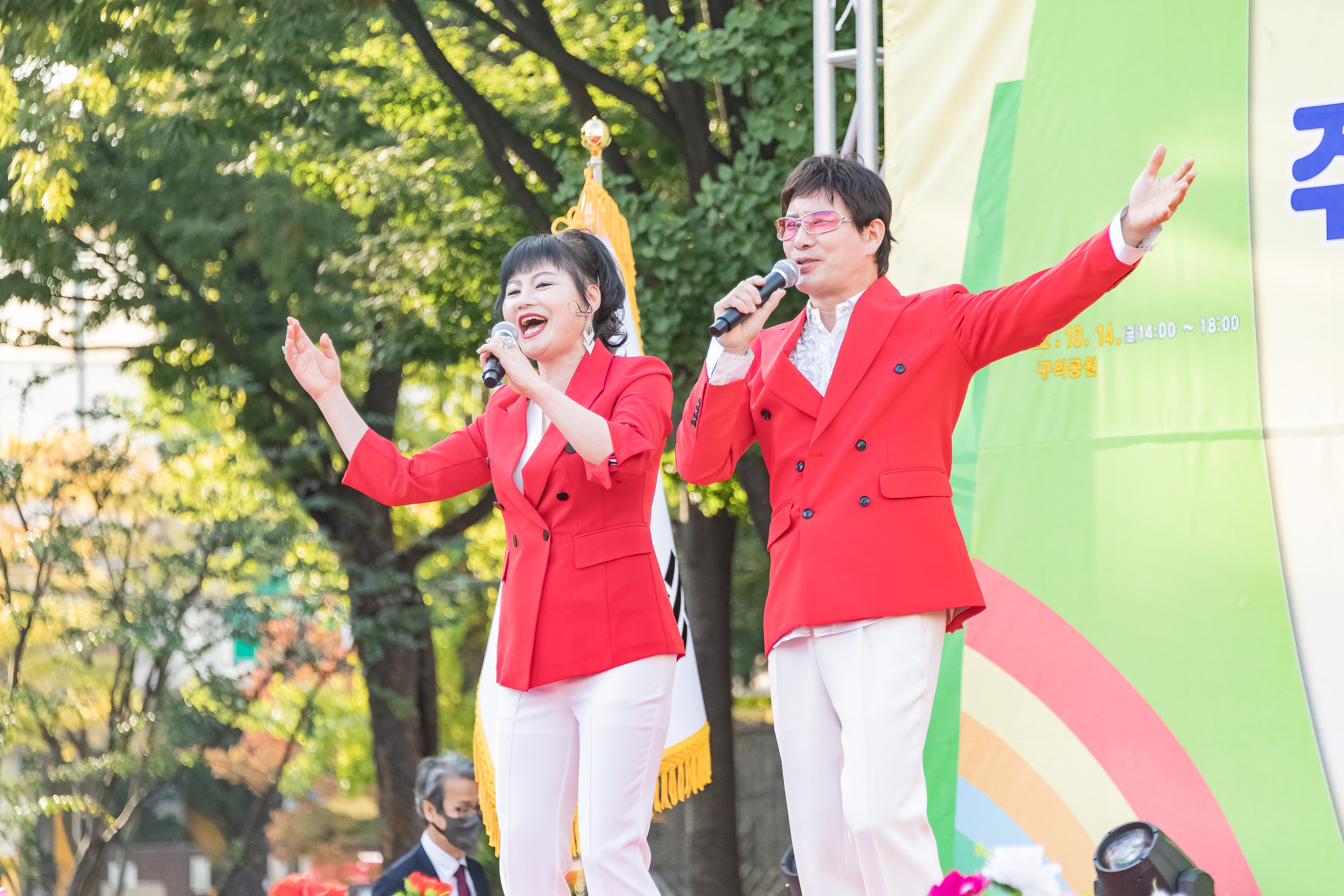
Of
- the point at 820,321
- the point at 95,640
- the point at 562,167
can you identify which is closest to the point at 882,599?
the point at 820,321

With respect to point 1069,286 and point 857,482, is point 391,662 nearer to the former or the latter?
point 857,482

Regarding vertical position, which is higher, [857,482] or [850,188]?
[850,188]

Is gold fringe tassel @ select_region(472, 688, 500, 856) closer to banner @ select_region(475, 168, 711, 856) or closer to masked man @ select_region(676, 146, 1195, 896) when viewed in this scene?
banner @ select_region(475, 168, 711, 856)

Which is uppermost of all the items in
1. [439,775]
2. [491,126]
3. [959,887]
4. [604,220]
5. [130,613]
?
[491,126]

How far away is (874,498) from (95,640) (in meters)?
6.23

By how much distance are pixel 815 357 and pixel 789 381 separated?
0.09m

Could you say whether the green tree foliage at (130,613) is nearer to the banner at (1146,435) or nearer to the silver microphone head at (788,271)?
the banner at (1146,435)

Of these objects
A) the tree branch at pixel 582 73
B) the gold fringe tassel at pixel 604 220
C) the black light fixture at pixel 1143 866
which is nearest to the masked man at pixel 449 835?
the gold fringe tassel at pixel 604 220

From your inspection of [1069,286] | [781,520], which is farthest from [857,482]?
[1069,286]

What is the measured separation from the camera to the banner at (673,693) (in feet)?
13.3

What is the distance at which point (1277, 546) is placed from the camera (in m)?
3.30

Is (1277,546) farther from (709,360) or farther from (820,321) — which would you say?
(709,360)

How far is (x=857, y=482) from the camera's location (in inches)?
98.7

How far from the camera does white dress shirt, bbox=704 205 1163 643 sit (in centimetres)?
247
